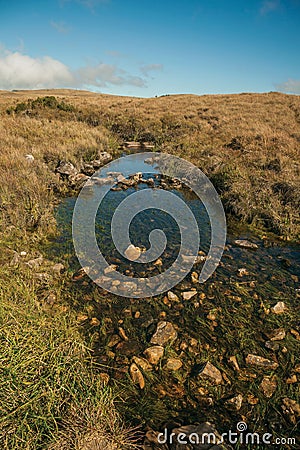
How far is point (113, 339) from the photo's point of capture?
3248 mm

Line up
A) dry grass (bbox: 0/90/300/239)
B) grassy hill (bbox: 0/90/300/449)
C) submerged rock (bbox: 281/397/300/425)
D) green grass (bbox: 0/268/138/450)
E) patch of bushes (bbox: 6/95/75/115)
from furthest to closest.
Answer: patch of bushes (bbox: 6/95/75/115), dry grass (bbox: 0/90/300/239), submerged rock (bbox: 281/397/300/425), grassy hill (bbox: 0/90/300/449), green grass (bbox: 0/268/138/450)

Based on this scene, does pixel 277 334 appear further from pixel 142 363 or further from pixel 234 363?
pixel 142 363

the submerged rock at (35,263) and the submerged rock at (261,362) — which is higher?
the submerged rock at (35,263)

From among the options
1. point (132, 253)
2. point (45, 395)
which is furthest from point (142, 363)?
point (132, 253)

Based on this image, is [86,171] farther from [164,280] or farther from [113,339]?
[113,339]

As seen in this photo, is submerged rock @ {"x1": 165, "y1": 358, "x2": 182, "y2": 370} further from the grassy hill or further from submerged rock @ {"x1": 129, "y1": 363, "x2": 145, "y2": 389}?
the grassy hill

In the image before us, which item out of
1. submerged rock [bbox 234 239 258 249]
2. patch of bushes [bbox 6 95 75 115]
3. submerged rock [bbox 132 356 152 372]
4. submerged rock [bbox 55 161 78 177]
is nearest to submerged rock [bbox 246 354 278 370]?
submerged rock [bbox 132 356 152 372]

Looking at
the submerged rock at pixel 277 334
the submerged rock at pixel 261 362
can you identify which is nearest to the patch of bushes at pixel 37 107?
the submerged rock at pixel 277 334

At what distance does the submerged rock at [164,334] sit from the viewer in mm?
3232

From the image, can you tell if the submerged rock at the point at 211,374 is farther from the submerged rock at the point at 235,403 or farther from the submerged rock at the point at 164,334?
the submerged rock at the point at 164,334

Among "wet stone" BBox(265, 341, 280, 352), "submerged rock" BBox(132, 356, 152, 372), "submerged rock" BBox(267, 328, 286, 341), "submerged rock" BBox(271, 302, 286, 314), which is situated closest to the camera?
"submerged rock" BBox(132, 356, 152, 372)

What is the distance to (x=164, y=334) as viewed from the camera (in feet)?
10.9

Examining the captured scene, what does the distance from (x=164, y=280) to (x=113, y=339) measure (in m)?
1.44

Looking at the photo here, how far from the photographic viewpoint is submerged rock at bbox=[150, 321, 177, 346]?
10.6ft
